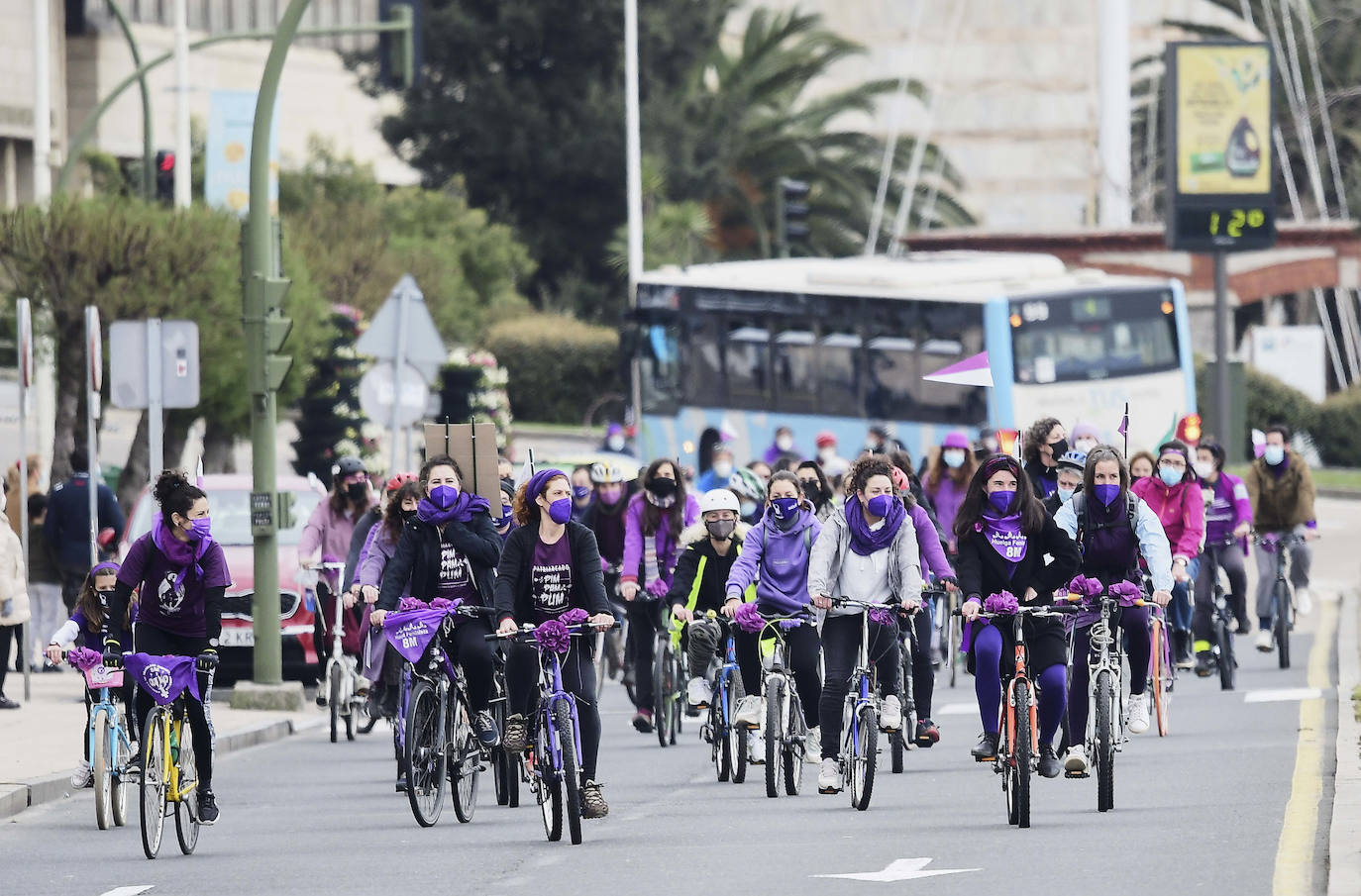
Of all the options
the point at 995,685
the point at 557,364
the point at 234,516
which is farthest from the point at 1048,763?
the point at 557,364

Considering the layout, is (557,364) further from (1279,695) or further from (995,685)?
(995,685)

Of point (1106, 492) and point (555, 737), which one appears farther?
point (1106, 492)

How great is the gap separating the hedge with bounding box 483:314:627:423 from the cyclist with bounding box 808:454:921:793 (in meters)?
44.0

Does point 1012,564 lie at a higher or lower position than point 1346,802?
higher

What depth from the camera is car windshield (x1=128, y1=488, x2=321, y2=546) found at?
67.9 ft

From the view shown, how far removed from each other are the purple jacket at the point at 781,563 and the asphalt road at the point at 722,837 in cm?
92

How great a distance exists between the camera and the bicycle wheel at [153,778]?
1161 cm

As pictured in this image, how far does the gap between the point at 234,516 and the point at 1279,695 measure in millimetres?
7802

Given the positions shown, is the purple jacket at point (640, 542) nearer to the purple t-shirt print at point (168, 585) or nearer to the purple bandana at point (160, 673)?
the purple t-shirt print at point (168, 585)

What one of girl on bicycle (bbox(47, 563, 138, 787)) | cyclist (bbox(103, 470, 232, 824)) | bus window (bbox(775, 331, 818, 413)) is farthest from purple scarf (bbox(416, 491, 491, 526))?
bus window (bbox(775, 331, 818, 413))

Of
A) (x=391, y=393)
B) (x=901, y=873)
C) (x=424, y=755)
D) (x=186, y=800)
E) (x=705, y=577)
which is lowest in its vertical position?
(x=901, y=873)

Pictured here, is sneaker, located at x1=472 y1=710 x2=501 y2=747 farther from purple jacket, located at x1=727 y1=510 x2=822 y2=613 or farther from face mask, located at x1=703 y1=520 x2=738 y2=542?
face mask, located at x1=703 y1=520 x2=738 y2=542

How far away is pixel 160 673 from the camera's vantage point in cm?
1174

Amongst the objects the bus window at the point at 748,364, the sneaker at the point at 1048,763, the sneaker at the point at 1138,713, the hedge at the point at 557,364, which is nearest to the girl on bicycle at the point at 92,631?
the sneaker at the point at 1048,763
